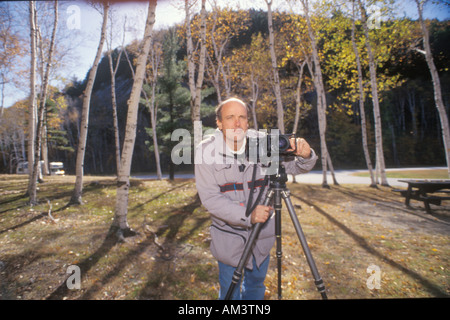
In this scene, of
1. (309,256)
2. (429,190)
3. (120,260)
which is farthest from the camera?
(429,190)

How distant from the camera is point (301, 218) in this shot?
5812mm

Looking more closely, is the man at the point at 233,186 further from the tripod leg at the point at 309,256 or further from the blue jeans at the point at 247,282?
the tripod leg at the point at 309,256

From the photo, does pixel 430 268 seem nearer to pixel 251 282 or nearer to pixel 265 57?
pixel 251 282

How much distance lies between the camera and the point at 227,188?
180cm

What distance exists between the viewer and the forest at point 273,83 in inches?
312

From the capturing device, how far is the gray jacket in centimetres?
170

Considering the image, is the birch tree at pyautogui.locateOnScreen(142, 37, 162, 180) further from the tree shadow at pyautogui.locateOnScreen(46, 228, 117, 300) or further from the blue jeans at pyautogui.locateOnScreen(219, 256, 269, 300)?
the blue jeans at pyautogui.locateOnScreen(219, 256, 269, 300)

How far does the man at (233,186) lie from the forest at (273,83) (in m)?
0.67

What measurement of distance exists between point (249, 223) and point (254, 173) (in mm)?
416

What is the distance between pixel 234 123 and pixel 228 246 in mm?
1085

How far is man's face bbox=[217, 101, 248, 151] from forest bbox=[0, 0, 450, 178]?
0.61m

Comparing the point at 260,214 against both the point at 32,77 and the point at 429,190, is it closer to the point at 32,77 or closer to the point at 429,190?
the point at 429,190

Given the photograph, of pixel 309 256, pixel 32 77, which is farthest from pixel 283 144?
pixel 32 77

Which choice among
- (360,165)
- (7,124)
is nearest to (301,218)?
(7,124)
